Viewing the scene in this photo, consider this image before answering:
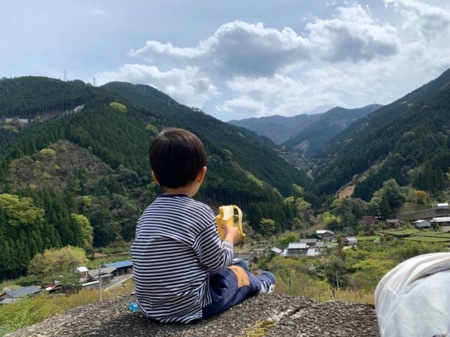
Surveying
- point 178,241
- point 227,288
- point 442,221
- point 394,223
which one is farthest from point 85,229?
point 178,241

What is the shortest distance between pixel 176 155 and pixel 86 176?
6690 centimetres

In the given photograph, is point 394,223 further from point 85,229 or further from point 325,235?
point 85,229

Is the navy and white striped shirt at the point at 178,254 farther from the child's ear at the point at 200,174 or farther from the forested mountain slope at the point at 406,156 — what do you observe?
the forested mountain slope at the point at 406,156

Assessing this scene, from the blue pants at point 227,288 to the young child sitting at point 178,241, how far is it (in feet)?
0.18

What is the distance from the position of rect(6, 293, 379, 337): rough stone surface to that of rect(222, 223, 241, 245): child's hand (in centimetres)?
53

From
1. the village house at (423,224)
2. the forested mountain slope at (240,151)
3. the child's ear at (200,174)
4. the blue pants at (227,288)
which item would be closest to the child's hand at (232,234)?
the blue pants at (227,288)

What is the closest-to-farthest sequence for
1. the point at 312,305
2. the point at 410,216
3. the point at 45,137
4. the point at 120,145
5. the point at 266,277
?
the point at 312,305
the point at 266,277
the point at 410,216
the point at 45,137
the point at 120,145

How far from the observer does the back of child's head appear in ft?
7.92

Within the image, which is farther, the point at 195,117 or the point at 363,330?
the point at 195,117

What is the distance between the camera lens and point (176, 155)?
7.95ft

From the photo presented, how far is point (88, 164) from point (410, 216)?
50.7 meters

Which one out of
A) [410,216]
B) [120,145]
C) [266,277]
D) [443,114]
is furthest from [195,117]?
[266,277]

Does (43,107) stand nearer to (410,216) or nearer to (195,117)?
(195,117)

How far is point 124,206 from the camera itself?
58.6 metres
